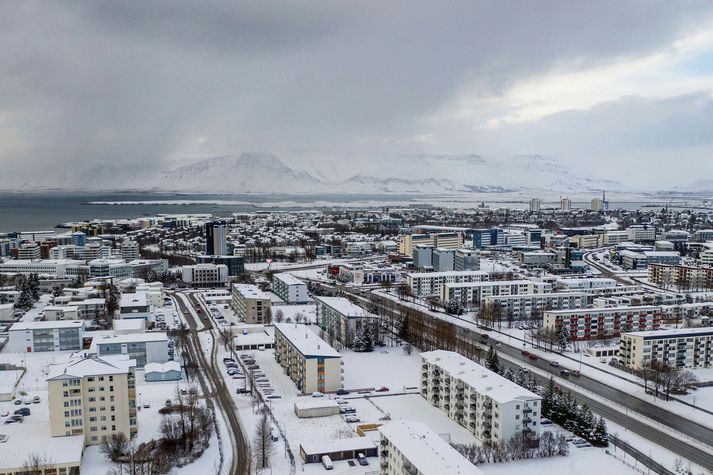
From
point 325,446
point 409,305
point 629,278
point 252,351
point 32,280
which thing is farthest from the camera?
point 629,278

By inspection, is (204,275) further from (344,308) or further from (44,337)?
(344,308)

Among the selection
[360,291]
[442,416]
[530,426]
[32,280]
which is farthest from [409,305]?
[32,280]

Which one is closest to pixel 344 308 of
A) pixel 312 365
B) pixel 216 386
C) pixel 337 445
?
pixel 312 365

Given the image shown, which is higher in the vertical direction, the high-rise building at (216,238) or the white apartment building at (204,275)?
the high-rise building at (216,238)

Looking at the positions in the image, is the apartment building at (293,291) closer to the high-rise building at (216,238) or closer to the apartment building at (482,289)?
the apartment building at (482,289)

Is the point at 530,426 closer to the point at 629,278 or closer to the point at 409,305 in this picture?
the point at 409,305

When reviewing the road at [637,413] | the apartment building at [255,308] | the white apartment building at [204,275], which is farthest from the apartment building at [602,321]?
the white apartment building at [204,275]

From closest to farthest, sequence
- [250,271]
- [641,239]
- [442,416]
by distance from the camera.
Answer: [442,416], [250,271], [641,239]
